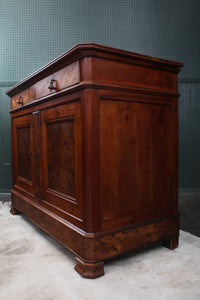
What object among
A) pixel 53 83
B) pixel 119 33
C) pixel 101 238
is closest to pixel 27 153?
pixel 53 83

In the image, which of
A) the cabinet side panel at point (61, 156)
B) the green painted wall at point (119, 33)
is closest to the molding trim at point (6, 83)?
the green painted wall at point (119, 33)

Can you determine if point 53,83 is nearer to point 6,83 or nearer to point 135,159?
point 135,159

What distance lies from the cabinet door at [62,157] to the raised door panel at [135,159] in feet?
0.59

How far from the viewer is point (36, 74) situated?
2.09 meters

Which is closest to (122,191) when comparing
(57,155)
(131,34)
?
(57,155)

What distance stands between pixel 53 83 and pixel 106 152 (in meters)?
0.71

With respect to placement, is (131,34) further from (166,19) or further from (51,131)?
(51,131)

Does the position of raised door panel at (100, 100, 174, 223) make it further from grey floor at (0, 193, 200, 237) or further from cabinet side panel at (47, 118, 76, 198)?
grey floor at (0, 193, 200, 237)

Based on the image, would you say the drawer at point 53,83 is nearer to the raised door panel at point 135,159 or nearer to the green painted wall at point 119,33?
the raised door panel at point 135,159

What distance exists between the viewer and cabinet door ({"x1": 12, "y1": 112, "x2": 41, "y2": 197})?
2219 mm

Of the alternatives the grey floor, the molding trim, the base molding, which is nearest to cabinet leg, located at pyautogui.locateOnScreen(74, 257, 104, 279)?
the base molding

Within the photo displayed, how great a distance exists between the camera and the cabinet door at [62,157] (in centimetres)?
164

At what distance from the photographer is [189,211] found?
2945 millimetres

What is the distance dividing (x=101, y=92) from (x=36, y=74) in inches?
32.5
